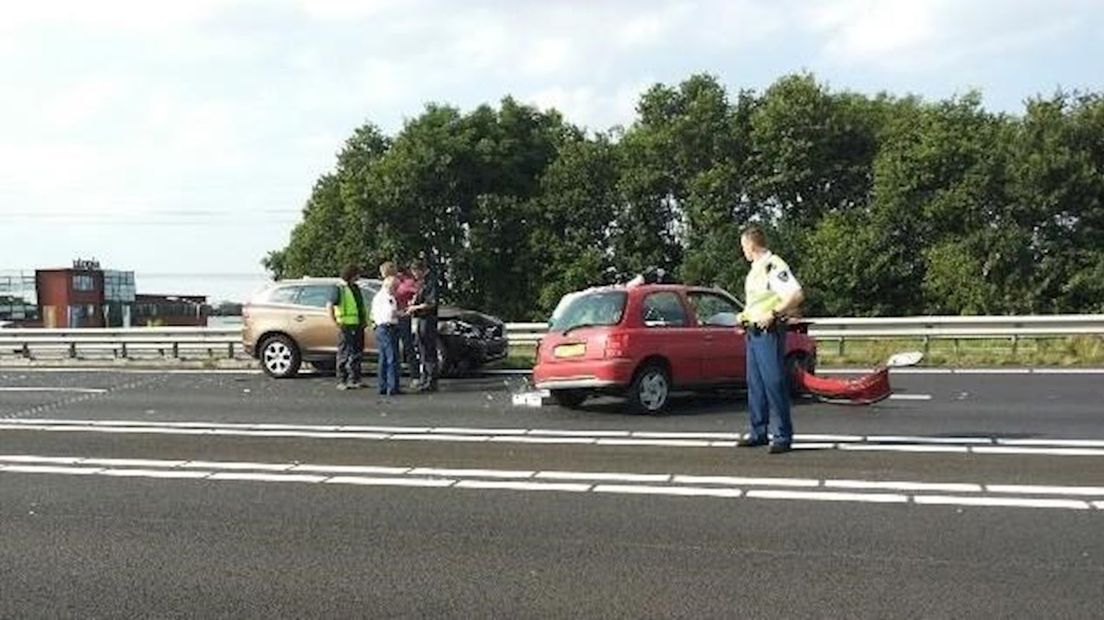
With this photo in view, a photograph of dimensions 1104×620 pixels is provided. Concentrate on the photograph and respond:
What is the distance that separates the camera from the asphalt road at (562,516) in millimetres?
5367

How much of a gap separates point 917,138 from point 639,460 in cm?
3590

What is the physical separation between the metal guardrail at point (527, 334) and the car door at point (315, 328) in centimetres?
378

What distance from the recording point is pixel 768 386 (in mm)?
9289

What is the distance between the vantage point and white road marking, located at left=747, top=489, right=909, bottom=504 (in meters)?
7.25

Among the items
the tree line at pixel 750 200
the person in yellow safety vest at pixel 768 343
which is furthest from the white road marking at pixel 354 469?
the tree line at pixel 750 200

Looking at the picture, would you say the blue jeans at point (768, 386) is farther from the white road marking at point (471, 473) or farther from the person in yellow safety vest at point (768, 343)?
the white road marking at point (471, 473)

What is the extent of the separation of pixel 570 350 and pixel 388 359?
3.45 m

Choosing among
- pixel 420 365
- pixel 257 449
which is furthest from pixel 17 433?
pixel 420 365

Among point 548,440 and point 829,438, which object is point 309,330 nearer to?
point 548,440

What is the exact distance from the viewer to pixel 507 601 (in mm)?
5312

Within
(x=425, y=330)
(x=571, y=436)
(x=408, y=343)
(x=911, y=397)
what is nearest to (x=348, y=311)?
(x=408, y=343)

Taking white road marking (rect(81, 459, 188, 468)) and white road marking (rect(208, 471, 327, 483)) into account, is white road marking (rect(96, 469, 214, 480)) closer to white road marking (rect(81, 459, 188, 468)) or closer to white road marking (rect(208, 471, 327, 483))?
white road marking (rect(208, 471, 327, 483))

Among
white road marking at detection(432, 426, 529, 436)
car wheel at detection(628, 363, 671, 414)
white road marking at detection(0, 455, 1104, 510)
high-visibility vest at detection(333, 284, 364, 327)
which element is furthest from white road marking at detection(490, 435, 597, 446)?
high-visibility vest at detection(333, 284, 364, 327)

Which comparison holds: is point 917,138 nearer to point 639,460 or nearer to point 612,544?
point 639,460
